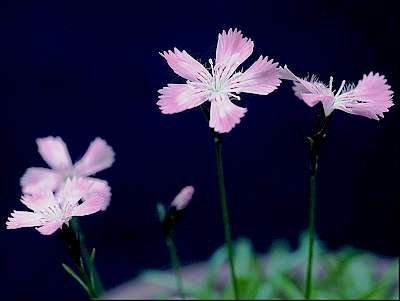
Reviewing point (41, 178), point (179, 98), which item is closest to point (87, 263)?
point (41, 178)

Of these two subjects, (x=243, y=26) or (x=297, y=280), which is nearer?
(x=297, y=280)

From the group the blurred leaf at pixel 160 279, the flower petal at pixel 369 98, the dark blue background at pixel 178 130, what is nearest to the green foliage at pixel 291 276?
the blurred leaf at pixel 160 279

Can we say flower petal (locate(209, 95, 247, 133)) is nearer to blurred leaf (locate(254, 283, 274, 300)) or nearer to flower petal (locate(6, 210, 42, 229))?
flower petal (locate(6, 210, 42, 229))

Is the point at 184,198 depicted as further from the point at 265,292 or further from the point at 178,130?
the point at 178,130

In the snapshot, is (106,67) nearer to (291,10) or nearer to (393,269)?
(291,10)

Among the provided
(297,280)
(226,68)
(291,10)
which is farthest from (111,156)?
(291,10)

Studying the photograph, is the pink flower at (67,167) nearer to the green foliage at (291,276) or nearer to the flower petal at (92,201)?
the flower petal at (92,201)
